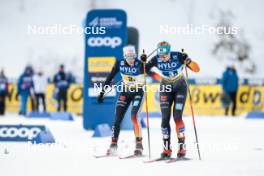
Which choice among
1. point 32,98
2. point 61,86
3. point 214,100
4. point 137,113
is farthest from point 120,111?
point 214,100

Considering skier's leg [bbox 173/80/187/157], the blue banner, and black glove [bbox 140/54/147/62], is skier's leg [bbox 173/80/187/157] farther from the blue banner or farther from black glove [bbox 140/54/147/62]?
the blue banner

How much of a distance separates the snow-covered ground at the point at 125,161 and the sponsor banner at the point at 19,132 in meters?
0.37

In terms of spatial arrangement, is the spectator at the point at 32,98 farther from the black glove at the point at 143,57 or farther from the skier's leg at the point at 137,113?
the black glove at the point at 143,57

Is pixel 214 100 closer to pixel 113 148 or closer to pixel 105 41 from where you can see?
pixel 105 41

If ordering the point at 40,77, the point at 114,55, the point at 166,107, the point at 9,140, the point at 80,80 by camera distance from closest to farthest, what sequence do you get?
the point at 166,107
the point at 9,140
the point at 114,55
the point at 40,77
the point at 80,80

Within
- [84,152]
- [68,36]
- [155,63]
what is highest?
[68,36]

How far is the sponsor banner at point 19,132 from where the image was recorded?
39.5ft

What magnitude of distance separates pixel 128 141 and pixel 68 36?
19.6 meters

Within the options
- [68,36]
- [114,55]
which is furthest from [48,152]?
[68,36]

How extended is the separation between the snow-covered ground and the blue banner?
1.27 meters

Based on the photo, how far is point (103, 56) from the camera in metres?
15.4

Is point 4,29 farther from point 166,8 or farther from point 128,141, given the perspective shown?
point 128,141

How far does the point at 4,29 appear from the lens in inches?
1265

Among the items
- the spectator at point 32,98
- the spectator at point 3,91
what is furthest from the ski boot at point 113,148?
the spectator at point 3,91
